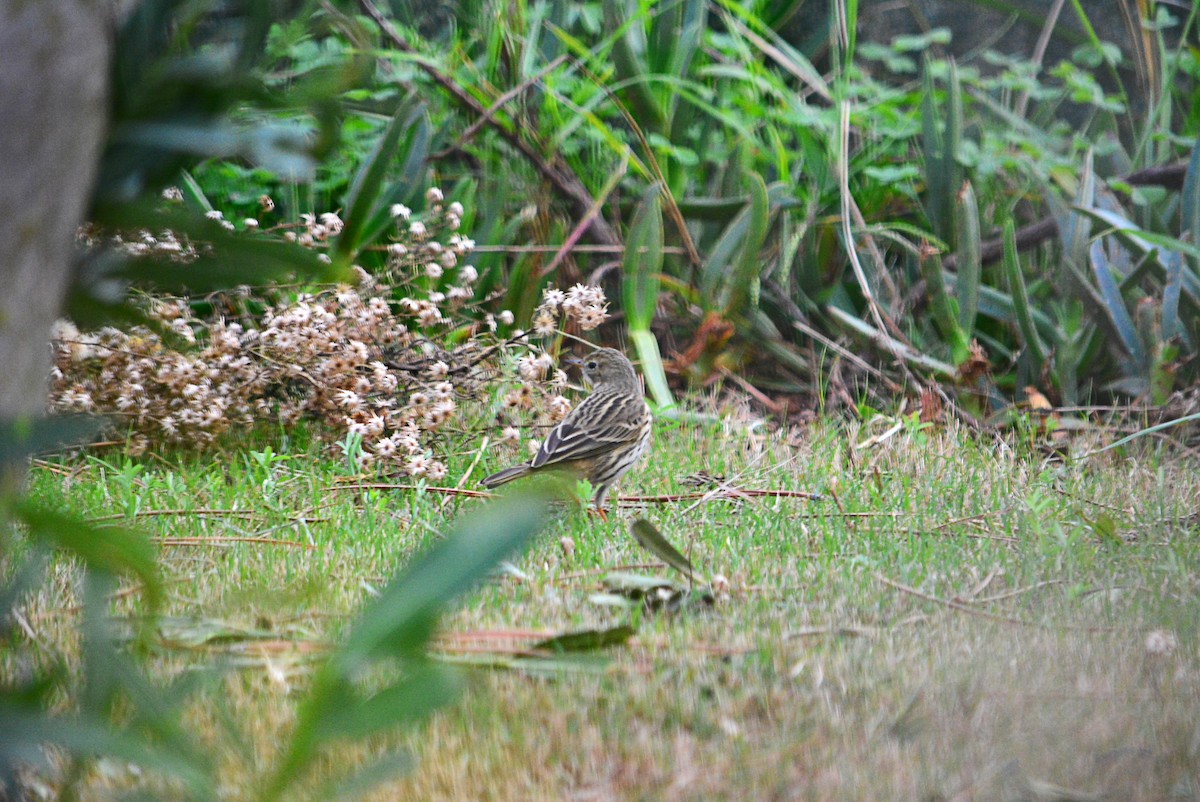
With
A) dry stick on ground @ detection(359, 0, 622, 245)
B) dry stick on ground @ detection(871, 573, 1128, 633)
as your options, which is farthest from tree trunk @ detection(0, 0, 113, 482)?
dry stick on ground @ detection(359, 0, 622, 245)

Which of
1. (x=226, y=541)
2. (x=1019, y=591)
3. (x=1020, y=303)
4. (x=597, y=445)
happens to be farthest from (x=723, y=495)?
(x=1020, y=303)

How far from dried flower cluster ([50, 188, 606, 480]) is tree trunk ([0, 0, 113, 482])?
2.37 meters

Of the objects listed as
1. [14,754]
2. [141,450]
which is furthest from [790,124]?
[14,754]

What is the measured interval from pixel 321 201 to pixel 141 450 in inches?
75.5

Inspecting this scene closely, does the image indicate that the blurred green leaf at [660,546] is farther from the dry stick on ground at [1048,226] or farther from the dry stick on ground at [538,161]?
the dry stick on ground at [1048,226]

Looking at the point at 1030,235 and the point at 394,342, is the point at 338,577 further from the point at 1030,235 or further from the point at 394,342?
the point at 1030,235

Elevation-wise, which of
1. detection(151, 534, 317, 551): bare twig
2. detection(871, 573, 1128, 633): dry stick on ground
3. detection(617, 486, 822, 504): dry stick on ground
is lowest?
detection(617, 486, 822, 504): dry stick on ground

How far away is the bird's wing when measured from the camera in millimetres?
3648

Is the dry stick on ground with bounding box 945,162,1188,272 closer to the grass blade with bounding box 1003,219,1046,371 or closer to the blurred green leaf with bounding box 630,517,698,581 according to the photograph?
the grass blade with bounding box 1003,219,1046,371

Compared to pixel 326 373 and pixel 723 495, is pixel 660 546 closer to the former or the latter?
pixel 723 495

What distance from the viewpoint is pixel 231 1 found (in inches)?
57.6

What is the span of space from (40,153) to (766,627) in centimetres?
163

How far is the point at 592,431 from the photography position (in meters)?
3.69

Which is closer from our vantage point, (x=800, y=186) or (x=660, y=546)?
(x=660, y=546)
